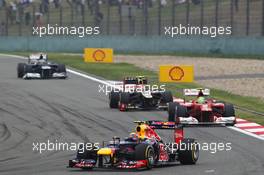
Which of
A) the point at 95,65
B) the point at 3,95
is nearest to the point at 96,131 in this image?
the point at 3,95

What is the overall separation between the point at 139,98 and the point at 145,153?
39.6 feet

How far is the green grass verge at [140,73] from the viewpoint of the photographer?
29.8 m

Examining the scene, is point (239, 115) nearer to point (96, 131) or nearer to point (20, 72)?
point (96, 131)

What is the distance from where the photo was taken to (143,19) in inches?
2488

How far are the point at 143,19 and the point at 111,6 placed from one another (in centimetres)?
368

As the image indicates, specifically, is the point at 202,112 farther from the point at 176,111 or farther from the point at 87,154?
the point at 87,154

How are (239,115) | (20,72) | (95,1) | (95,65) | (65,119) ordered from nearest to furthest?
(65,119) → (239,115) → (20,72) → (95,65) → (95,1)

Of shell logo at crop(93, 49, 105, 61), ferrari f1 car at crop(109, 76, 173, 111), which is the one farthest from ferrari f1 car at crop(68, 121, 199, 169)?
shell logo at crop(93, 49, 105, 61)

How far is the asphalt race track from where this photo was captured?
16.5m

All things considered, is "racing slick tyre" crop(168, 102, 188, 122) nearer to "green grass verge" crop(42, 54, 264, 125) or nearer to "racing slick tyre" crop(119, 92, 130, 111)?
"green grass verge" crop(42, 54, 264, 125)

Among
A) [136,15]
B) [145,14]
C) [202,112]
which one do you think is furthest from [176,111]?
[136,15]

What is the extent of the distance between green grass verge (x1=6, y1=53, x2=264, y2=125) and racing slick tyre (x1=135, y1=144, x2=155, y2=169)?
9.48m

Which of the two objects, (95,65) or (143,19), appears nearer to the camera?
(95,65)

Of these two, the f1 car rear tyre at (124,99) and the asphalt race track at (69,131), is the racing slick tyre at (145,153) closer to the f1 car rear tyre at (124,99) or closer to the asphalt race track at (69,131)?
the asphalt race track at (69,131)
